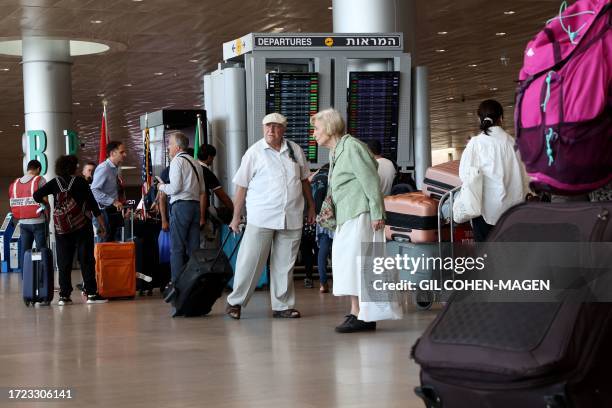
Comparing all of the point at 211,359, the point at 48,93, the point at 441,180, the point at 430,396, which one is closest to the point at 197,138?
the point at 441,180

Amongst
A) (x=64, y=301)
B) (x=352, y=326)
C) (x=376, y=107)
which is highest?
(x=376, y=107)

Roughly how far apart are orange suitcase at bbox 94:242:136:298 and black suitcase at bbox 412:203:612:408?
8.40 m

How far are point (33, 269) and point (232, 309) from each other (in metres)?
3.07

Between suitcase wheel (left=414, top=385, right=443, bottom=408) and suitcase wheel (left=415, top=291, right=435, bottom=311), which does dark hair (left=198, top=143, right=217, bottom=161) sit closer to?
suitcase wheel (left=415, top=291, right=435, bottom=311)

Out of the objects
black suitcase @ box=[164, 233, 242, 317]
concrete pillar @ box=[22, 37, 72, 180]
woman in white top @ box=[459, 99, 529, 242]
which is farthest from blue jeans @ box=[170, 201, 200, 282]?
concrete pillar @ box=[22, 37, 72, 180]

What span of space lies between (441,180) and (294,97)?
7.86 ft

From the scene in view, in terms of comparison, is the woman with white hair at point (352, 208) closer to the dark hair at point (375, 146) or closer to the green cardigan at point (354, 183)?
the green cardigan at point (354, 183)

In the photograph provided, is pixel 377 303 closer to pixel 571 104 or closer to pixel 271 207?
pixel 271 207

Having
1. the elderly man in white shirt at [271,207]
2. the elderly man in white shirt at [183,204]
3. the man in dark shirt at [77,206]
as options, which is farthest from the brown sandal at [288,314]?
the man in dark shirt at [77,206]

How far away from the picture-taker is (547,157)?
2.84 meters

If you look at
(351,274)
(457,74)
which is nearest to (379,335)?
(351,274)

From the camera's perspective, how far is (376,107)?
10.2 meters

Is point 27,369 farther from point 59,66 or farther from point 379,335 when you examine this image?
point 59,66

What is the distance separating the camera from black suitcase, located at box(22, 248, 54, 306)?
10547 mm
